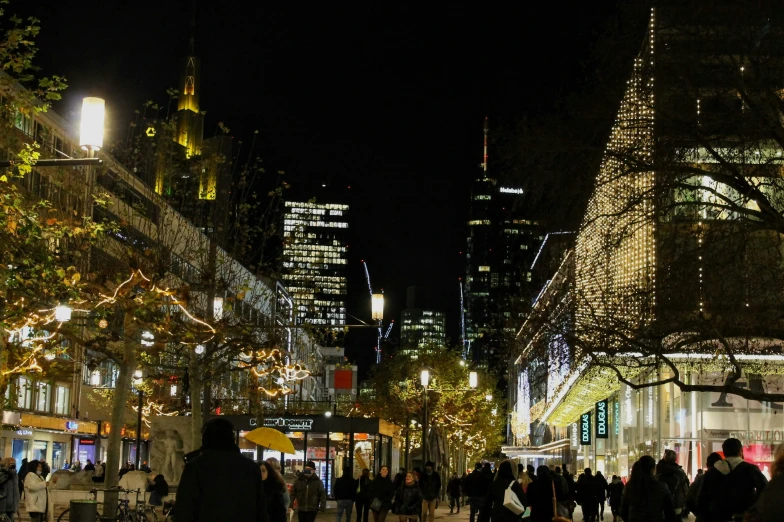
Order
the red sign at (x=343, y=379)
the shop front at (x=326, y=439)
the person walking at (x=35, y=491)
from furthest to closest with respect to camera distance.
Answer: the red sign at (x=343, y=379)
the shop front at (x=326, y=439)
the person walking at (x=35, y=491)

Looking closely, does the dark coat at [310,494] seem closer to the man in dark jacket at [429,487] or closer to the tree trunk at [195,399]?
the tree trunk at [195,399]

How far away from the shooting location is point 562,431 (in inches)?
3984

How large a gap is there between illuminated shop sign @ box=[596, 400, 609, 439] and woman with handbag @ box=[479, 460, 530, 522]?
47129 millimetres

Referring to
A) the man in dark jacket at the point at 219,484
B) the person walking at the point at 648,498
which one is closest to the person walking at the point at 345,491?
the person walking at the point at 648,498

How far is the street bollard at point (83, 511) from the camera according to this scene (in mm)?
17875

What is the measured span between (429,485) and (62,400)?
34.2 m

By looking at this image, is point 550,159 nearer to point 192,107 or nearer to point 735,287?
point 735,287

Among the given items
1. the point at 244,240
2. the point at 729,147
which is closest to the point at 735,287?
the point at 729,147

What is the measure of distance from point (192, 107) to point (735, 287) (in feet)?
322

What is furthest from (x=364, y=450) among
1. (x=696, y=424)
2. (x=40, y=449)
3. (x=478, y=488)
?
(x=40, y=449)

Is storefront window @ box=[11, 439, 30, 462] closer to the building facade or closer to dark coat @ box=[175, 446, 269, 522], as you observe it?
the building facade

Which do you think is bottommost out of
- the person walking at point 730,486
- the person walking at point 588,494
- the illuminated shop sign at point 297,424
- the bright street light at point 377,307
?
the person walking at point 588,494

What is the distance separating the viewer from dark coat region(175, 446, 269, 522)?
7.53 meters

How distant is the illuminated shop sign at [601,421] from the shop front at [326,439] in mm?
18916
